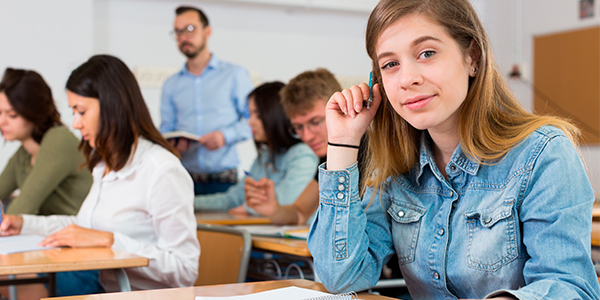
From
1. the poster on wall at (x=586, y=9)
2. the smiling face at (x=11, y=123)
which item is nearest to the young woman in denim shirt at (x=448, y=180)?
the smiling face at (x=11, y=123)

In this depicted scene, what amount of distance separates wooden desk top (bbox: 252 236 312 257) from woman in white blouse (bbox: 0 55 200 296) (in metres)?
0.27

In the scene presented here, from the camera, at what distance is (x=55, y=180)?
258 cm

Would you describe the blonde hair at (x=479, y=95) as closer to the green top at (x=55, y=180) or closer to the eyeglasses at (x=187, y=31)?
the green top at (x=55, y=180)

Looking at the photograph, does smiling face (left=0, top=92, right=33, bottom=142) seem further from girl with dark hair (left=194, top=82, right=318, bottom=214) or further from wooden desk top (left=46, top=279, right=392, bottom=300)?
wooden desk top (left=46, top=279, right=392, bottom=300)

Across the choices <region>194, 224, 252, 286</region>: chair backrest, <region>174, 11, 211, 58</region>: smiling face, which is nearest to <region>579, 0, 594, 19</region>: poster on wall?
<region>174, 11, 211, 58</region>: smiling face

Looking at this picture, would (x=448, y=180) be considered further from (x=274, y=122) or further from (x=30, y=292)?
(x=30, y=292)

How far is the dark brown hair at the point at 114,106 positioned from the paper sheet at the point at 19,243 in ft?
1.18

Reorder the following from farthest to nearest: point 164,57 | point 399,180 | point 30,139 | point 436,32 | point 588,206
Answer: point 164,57, point 30,139, point 399,180, point 436,32, point 588,206

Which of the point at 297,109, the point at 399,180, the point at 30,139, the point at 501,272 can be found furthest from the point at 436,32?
the point at 30,139

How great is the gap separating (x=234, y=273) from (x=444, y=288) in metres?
1.08

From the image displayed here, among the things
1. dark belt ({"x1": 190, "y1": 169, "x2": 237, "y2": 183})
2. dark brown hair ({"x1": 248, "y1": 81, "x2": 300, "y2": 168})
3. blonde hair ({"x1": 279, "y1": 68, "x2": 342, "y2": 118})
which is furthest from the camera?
dark belt ({"x1": 190, "y1": 169, "x2": 237, "y2": 183})

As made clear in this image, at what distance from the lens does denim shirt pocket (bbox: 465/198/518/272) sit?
40.4 inches

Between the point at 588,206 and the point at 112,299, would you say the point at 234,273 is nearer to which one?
the point at 112,299

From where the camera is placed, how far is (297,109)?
8.34ft
